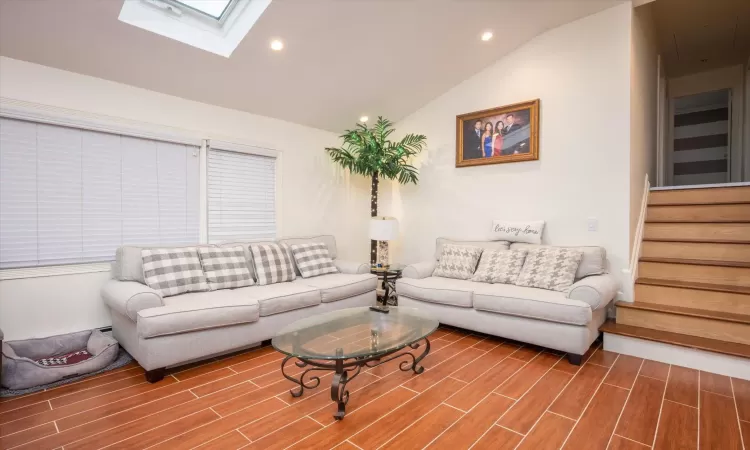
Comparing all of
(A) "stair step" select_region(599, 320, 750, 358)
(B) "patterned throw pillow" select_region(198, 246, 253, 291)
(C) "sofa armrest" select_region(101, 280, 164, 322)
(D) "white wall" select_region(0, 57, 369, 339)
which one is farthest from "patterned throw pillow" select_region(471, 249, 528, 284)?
(C) "sofa armrest" select_region(101, 280, 164, 322)

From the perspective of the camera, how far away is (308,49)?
3414 millimetres

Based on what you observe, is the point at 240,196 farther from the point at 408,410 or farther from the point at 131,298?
the point at 408,410

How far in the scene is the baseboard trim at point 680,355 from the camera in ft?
8.21


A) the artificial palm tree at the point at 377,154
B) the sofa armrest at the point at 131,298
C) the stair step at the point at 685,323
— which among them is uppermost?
the artificial palm tree at the point at 377,154

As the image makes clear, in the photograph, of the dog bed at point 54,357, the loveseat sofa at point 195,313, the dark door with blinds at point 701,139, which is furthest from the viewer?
the dark door with blinds at point 701,139

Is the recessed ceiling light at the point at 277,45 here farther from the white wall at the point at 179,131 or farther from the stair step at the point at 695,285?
the stair step at the point at 695,285

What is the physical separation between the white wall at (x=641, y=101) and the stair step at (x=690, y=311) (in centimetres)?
60

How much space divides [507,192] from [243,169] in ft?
9.92

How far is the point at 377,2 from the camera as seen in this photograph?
309 centimetres

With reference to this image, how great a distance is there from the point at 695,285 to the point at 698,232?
2.80 feet

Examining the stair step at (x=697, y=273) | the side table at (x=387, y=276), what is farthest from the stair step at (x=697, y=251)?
the side table at (x=387, y=276)

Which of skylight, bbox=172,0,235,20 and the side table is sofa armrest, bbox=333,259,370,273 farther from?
skylight, bbox=172,0,235,20

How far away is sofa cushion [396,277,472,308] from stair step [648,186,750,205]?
264 cm

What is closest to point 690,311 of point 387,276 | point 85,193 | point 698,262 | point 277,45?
point 698,262
